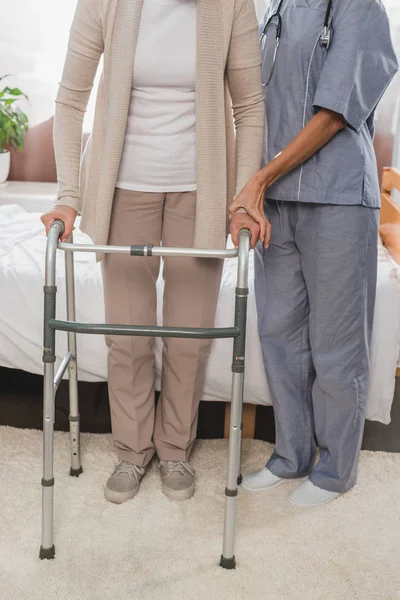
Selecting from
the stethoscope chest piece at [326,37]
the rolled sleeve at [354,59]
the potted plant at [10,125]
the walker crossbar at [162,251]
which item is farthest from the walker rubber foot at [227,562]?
the potted plant at [10,125]

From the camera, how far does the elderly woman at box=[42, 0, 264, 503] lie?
5.07ft

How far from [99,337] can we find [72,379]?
0.21m

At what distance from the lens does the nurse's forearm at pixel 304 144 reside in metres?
1.56

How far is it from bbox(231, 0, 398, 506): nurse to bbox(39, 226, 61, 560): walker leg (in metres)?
0.39

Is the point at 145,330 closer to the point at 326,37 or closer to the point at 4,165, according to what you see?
the point at 326,37

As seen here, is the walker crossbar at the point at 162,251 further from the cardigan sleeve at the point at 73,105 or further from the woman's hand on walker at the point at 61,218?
the cardigan sleeve at the point at 73,105

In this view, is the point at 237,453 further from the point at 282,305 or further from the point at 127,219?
the point at 127,219

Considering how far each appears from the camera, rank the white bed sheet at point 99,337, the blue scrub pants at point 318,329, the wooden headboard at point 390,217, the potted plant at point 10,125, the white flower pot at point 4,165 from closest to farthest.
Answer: the blue scrub pants at point 318,329 → the white bed sheet at point 99,337 → the wooden headboard at point 390,217 → the potted plant at point 10,125 → the white flower pot at point 4,165

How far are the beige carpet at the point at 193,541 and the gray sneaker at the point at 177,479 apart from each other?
23 mm

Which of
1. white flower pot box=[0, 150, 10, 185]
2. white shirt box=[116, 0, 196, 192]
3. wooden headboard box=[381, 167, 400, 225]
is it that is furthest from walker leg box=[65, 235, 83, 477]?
white flower pot box=[0, 150, 10, 185]

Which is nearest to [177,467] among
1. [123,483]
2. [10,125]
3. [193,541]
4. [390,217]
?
[123,483]

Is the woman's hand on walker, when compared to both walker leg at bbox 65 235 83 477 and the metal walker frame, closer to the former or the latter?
the metal walker frame

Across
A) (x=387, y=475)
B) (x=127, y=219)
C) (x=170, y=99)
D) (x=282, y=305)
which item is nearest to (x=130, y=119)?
(x=170, y=99)

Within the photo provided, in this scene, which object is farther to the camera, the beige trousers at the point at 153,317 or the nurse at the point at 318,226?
the beige trousers at the point at 153,317
